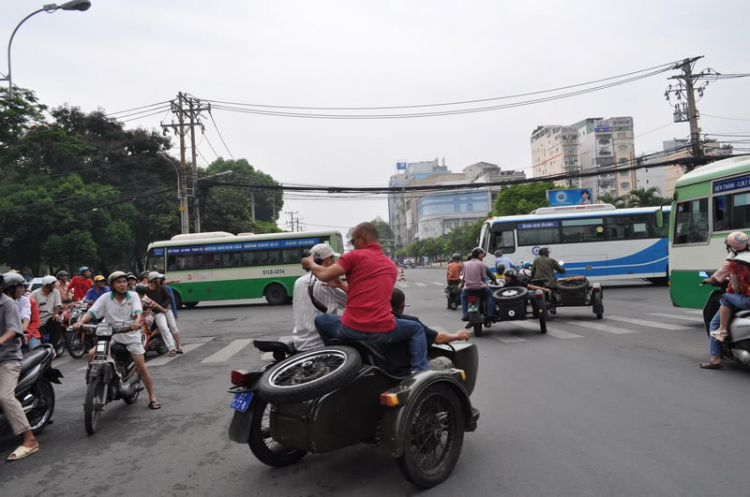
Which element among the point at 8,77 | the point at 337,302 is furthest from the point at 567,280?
the point at 8,77

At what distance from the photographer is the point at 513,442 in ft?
14.8

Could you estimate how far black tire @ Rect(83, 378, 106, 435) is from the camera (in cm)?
526

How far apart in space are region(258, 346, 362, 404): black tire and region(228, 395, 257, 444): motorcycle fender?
0.97 feet

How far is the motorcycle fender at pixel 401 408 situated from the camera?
11.2ft

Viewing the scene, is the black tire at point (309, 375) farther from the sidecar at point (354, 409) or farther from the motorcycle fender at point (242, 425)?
the motorcycle fender at point (242, 425)

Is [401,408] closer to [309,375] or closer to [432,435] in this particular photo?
[432,435]

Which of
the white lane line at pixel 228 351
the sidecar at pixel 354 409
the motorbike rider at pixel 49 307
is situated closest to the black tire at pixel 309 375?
the sidecar at pixel 354 409

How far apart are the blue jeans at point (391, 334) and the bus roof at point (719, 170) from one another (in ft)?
29.9

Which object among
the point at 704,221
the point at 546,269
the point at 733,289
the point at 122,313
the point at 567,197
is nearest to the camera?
the point at 122,313

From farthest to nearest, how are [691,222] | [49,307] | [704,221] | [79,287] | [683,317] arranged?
[79,287]
[683,317]
[691,222]
[704,221]
[49,307]

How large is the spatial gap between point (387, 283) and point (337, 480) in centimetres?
138

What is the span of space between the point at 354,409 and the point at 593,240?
70.8 ft

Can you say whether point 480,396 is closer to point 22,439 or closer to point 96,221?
point 22,439

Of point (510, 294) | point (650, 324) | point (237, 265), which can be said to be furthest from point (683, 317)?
point (237, 265)
